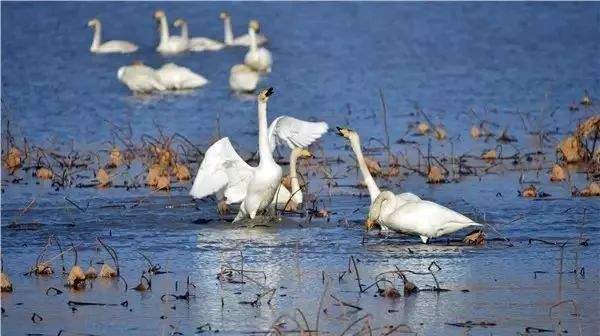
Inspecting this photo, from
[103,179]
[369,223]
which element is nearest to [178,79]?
[103,179]

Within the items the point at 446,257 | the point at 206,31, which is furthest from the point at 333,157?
the point at 206,31

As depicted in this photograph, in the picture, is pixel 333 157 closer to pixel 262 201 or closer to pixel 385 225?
pixel 262 201

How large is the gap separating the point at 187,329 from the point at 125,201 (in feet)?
13.7

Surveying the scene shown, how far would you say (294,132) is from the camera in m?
11.8

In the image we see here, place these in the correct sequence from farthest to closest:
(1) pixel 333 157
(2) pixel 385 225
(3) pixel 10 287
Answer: (1) pixel 333 157
(2) pixel 385 225
(3) pixel 10 287

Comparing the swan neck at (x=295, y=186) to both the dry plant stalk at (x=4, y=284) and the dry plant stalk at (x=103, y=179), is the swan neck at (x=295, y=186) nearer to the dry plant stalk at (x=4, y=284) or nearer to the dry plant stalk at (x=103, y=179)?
the dry plant stalk at (x=103, y=179)

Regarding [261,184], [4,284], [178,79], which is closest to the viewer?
[4,284]

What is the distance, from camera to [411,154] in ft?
44.5

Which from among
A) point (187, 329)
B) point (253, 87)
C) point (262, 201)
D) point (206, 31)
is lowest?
point (187, 329)

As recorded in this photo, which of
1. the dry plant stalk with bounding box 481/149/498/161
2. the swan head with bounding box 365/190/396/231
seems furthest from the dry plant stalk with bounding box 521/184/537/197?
the dry plant stalk with bounding box 481/149/498/161

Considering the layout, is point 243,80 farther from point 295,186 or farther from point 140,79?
point 295,186

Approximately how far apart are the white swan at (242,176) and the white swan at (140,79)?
28.4ft

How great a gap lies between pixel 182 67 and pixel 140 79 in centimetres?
91

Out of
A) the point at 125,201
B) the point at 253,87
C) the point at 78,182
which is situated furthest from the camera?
the point at 253,87
